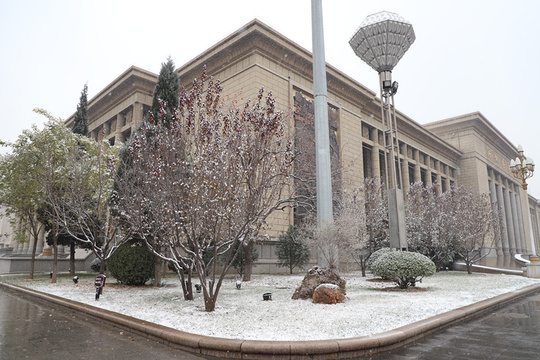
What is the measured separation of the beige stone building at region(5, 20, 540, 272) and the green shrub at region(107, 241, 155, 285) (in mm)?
5310

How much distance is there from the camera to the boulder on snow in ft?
29.2

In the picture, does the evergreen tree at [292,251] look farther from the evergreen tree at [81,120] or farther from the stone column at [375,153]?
the stone column at [375,153]

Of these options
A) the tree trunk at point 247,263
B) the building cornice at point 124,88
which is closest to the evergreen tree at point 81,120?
the building cornice at point 124,88

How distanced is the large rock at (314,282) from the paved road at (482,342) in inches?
123

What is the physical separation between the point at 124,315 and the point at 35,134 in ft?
44.9

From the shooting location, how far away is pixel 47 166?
590 inches

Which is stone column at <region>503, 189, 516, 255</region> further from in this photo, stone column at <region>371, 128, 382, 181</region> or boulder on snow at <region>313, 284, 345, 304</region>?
boulder on snow at <region>313, 284, 345, 304</region>

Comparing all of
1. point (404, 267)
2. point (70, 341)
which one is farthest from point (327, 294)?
point (70, 341)

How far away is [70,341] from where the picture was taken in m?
6.08

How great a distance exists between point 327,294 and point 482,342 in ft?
11.7

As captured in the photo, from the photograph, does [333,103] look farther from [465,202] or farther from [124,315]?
[124,315]

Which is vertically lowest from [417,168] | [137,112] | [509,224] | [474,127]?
[509,224]

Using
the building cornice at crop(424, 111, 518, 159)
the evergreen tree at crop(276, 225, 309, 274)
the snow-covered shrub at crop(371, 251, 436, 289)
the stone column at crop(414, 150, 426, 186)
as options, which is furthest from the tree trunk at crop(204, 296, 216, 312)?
the building cornice at crop(424, 111, 518, 159)

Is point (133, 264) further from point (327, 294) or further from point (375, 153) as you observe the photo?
point (375, 153)
